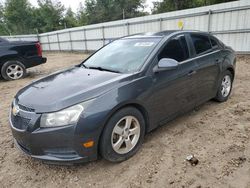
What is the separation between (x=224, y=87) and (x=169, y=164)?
254 cm

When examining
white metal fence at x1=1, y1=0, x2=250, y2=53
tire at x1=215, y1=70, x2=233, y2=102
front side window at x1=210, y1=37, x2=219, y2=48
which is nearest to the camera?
front side window at x1=210, y1=37, x2=219, y2=48

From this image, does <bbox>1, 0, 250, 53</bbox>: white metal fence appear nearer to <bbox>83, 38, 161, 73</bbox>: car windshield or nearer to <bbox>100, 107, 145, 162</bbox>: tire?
<bbox>83, 38, 161, 73</bbox>: car windshield

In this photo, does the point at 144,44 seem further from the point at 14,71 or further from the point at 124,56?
the point at 14,71

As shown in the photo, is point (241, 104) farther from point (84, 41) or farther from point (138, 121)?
point (84, 41)

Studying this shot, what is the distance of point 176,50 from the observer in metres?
3.23

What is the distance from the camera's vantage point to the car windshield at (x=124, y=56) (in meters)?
2.91

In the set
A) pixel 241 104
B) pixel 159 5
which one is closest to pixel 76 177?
pixel 241 104

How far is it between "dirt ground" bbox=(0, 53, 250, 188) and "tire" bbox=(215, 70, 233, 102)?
0.71m

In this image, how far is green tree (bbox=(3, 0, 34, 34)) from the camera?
40875 mm

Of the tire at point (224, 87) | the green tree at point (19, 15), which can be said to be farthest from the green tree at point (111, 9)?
the tire at point (224, 87)

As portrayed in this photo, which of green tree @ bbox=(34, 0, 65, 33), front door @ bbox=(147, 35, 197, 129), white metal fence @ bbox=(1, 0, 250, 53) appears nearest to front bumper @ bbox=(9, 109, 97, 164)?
front door @ bbox=(147, 35, 197, 129)

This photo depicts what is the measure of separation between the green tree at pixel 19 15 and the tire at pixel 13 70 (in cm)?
3998

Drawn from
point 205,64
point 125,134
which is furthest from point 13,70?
point 205,64

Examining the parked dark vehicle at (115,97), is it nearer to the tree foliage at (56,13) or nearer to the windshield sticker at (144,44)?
the windshield sticker at (144,44)
